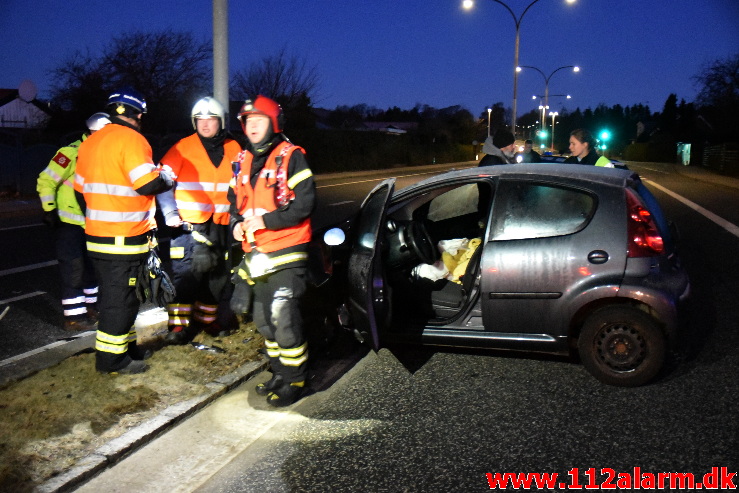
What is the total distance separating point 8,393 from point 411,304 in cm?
277

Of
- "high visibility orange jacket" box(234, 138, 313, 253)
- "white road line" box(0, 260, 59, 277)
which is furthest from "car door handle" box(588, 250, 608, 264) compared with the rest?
"white road line" box(0, 260, 59, 277)

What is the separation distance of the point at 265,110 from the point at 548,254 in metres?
2.03

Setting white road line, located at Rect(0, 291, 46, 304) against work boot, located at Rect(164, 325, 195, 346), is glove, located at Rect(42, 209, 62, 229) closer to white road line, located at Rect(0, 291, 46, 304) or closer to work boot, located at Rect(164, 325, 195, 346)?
work boot, located at Rect(164, 325, 195, 346)

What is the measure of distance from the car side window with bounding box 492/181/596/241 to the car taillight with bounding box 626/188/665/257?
24 cm

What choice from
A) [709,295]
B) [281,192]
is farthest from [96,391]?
[709,295]

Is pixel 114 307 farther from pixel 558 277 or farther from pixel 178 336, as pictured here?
pixel 558 277

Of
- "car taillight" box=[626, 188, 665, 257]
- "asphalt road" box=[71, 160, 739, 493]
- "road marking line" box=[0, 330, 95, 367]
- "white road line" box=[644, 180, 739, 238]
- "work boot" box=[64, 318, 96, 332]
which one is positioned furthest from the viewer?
"white road line" box=[644, 180, 739, 238]

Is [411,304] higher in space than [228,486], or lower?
higher

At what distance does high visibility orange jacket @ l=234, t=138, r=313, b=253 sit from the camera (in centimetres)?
427

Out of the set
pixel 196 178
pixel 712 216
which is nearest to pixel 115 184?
pixel 196 178

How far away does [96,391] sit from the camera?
4379 millimetres

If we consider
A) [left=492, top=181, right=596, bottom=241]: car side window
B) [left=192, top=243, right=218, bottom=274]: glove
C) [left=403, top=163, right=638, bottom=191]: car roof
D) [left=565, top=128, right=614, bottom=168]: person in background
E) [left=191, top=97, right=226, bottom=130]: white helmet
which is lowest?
[left=192, top=243, right=218, bottom=274]: glove

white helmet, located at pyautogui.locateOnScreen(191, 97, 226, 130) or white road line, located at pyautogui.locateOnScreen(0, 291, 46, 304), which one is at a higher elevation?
white helmet, located at pyautogui.locateOnScreen(191, 97, 226, 130)

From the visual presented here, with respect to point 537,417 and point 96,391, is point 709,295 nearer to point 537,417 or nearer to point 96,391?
point 537,417
